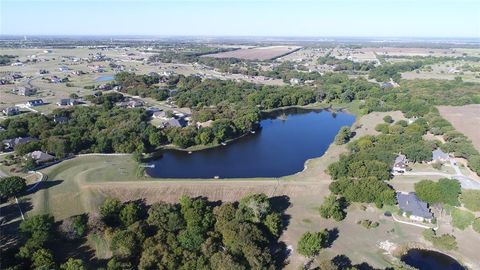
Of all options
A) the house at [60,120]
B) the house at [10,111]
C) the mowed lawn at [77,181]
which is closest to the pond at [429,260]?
the mowed lawn at [77,181]

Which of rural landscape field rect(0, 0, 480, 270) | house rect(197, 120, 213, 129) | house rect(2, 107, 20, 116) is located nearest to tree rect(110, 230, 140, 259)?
rural landscape field rect(0, 0, 480, 270)

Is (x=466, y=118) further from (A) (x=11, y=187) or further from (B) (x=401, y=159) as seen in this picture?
(A) (x=11, y=187)

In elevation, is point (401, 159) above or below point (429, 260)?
above

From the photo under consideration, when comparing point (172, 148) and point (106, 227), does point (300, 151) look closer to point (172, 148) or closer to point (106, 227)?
point (172, 148)

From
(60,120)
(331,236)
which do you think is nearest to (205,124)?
(60,120)

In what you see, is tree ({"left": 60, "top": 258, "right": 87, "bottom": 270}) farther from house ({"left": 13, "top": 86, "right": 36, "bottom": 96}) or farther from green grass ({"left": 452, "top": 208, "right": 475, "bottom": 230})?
house ({"left": 13, "top": 86, "right": 36, "bottom": 96})

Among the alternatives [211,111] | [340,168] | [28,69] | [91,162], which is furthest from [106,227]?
[28,69]
